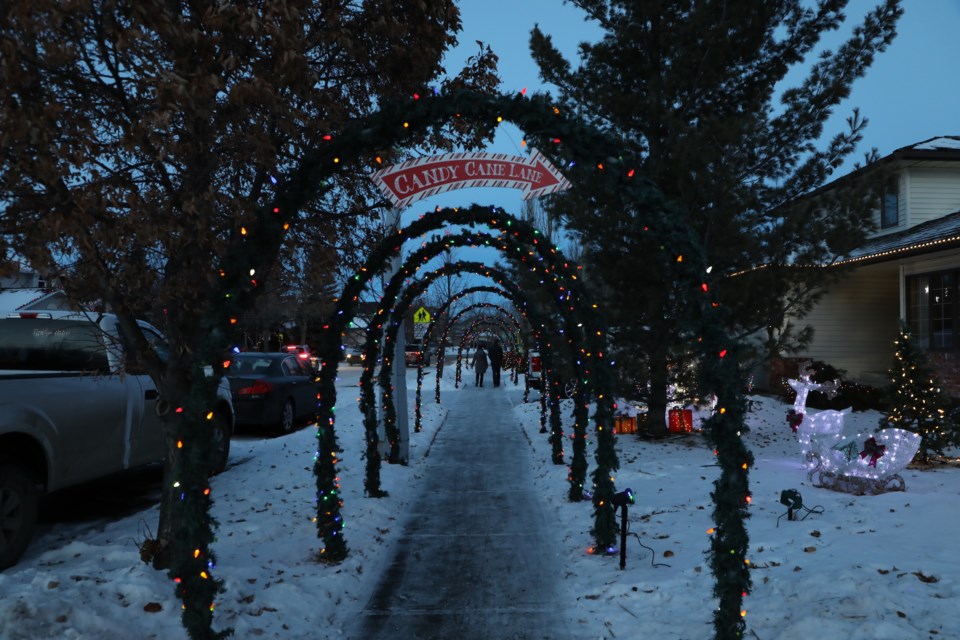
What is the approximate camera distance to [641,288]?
10.6 m

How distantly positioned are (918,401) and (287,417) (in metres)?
10.9

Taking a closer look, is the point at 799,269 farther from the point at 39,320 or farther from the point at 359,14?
the point at 39,320

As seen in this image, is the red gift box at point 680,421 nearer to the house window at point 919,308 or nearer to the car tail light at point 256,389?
the house window at point 919,308

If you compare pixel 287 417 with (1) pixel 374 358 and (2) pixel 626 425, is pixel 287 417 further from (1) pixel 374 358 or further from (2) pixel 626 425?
(2) pixel 626 425

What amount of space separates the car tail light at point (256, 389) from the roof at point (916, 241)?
10.8 meters

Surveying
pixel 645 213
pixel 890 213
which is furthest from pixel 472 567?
pixel 890 213

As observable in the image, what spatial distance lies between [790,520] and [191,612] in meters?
5.55

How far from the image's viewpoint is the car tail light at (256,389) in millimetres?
11938

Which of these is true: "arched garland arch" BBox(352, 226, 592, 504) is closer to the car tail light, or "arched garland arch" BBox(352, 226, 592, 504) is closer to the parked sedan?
the parked sedan

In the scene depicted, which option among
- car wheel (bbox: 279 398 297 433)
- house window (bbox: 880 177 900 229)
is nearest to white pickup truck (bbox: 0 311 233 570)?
car wheel (bbox: 279 398 297 433)

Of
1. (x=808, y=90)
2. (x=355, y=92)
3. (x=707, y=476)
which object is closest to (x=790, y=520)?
(x=707, y=476)

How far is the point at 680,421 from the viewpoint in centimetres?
1252

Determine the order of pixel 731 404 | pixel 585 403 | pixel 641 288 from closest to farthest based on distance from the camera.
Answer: pixel 731 404
pixel 585 403
pixel 641 288

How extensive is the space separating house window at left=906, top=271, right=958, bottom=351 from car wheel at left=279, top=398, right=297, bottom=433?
44.6 ft
